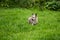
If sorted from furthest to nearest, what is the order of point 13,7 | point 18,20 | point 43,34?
point 13,7 → point 18,20 → point 43,34

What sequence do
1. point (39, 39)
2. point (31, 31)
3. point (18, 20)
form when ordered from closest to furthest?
1. point (39, 39)
2. point (31, 31)
3. point (18, 20)

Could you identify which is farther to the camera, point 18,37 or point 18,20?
point 18,20

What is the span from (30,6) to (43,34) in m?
7.71

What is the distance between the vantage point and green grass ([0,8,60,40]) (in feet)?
32.9

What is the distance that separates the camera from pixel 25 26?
39.1 feet

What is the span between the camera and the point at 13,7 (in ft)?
57.2

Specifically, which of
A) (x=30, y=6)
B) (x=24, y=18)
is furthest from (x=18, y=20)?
(x=30, y=6)

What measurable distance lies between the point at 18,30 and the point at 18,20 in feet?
6.44

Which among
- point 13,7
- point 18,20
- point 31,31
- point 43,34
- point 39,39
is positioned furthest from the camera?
point 13,7

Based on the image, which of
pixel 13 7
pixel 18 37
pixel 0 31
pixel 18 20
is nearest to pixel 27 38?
pixel 18 37

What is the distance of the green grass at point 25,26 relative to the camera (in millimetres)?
10039

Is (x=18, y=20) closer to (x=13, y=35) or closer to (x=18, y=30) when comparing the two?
(x=18, y=30)

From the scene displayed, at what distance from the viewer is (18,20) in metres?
13.1

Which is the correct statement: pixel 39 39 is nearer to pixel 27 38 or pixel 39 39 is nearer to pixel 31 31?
pixel 27 38
